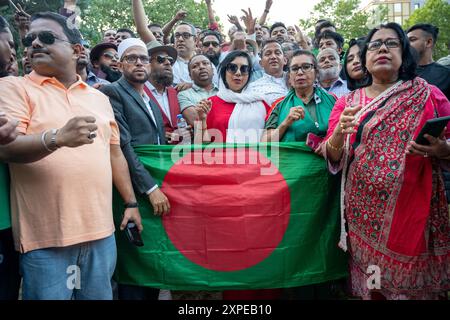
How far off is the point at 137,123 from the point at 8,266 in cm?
124

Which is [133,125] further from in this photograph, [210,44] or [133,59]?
[210,44]

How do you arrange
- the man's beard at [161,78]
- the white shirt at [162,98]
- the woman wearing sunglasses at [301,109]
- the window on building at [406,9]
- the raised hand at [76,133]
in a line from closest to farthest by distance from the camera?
the raised hand at [76,133] < the woman wearing sunglasses at [301,109] < the white shirt at [162,98] < the man's beard at [161,78] < the window on building at [406,9]

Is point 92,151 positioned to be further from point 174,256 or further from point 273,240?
point 273,240

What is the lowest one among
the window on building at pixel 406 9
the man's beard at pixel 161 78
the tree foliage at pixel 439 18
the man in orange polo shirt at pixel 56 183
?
the man in orange polo shirt at pixel 56 183

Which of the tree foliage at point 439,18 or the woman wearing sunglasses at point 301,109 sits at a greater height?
the tree foliage at point 439,18

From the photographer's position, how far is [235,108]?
381 centimetres

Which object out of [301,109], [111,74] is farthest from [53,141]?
[111,74]

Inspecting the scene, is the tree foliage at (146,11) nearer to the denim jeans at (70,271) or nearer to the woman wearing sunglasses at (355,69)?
the woman wearing sunglasses at (355,69)

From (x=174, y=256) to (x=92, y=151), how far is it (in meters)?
1.08

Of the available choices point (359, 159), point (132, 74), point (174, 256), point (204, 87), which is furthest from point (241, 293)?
point (204, 87)

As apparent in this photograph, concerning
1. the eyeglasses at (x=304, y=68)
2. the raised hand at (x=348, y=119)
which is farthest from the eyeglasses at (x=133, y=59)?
the raised hand at (x=348, y=119)

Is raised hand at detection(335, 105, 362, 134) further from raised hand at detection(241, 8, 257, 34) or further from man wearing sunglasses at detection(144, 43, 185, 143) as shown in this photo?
raised hand at detection(241, 8, 257, 34)

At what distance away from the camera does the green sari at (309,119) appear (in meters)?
3.21

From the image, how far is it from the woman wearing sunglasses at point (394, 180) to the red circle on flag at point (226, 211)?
0.52 m
